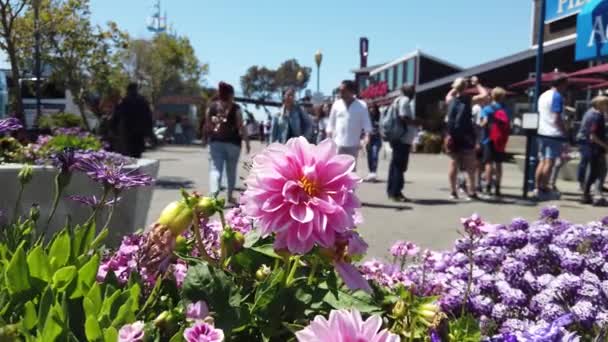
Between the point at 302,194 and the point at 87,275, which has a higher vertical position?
the point at 302,194

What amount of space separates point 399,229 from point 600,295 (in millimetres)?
5449

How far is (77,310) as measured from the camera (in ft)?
4.31

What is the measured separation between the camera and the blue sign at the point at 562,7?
15.6m

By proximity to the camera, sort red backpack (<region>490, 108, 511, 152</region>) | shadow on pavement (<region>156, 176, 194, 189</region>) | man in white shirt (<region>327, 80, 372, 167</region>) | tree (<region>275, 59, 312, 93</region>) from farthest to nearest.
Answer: tree (<region>275, 59, 312, 93</region>) < shadow on pavement (<region>156, 176, 194, 189</region>) < red backpack (<region>490, 108, 511, 152</region>) < man in white shirt (<region>327, 80, 372, 167</region>)

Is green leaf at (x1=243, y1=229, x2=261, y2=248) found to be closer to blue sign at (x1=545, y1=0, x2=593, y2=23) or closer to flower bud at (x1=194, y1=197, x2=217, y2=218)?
flower bud at (x1=194, y1=197, x2=217, y2=218)

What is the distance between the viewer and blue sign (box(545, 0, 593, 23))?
Answer: 1559 centimetres

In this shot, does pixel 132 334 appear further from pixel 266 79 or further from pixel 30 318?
pixel 266 79

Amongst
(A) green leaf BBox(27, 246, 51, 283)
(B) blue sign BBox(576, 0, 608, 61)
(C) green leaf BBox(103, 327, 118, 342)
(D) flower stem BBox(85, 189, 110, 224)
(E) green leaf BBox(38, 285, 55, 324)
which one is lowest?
(C) green leaf BBox(103, 327, 118, 342)

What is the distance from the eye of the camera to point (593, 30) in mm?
13648

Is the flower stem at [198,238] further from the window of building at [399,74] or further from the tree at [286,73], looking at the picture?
the tree at [286,73]

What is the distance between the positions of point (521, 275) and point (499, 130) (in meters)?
8.55

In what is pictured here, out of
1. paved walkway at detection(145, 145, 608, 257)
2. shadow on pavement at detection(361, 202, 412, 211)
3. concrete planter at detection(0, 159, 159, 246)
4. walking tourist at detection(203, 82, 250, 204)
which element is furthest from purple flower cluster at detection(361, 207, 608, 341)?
shadow on pavement at detection(361, 202, 412, 211)

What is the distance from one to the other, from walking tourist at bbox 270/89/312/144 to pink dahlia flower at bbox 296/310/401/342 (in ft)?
29.6

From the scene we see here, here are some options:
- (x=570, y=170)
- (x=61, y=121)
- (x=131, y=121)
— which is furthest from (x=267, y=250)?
(x=61, y=121)
